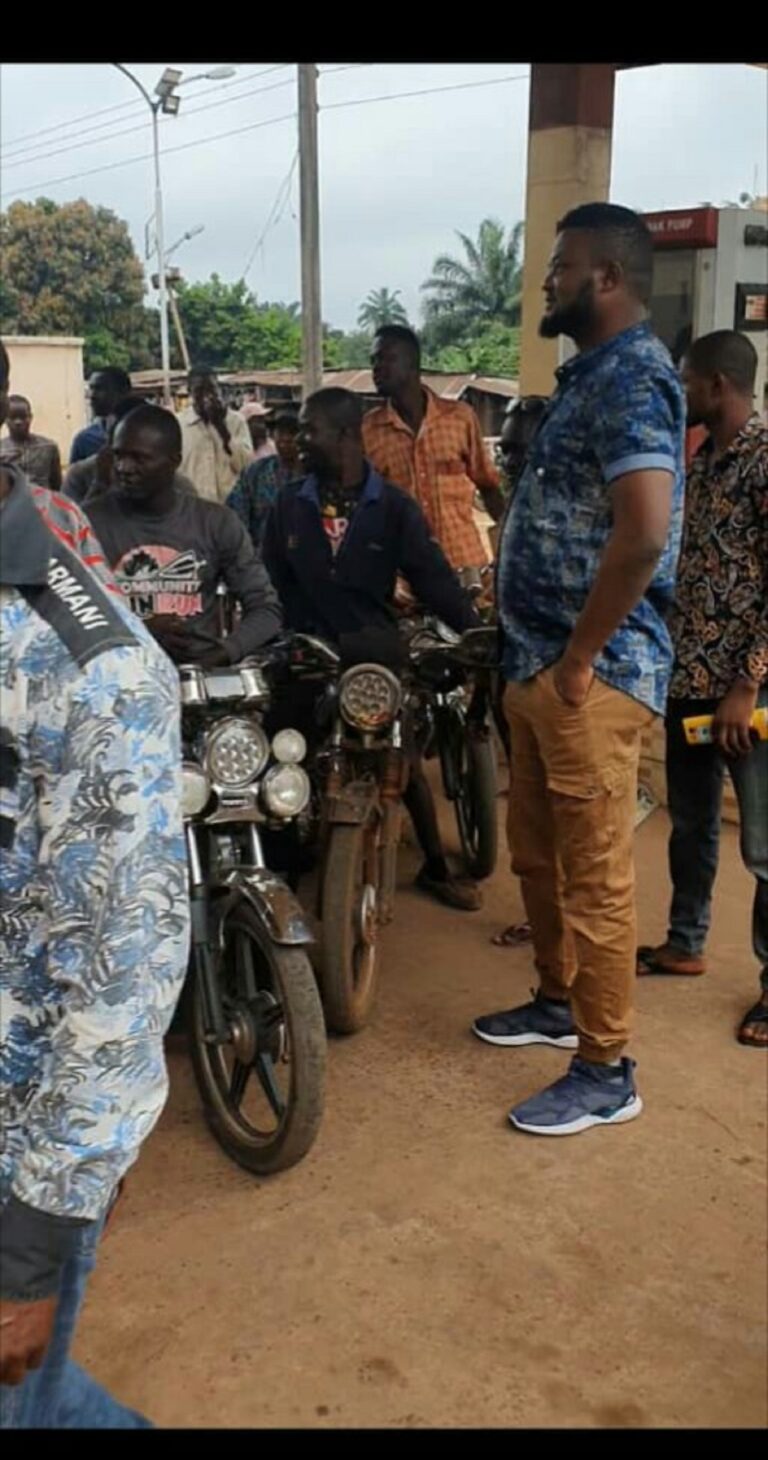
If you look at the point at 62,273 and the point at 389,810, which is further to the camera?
the point at 62,273

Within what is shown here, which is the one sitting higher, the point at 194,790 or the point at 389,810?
the point at 194,790

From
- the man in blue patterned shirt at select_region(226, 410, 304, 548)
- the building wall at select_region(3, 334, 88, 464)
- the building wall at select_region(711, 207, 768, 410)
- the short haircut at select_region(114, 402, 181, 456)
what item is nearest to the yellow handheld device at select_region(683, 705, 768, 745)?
the short haircut at select_region(114, 402, 181, 456)

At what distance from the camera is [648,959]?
3.99 metres

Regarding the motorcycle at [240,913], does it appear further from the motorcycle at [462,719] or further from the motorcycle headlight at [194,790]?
the motorcycle at [462,719]

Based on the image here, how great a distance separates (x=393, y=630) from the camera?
3.92 metres

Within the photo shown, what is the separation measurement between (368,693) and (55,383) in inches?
918

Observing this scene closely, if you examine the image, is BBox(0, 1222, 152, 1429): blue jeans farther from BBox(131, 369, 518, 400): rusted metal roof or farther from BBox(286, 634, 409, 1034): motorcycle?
BBox(131, 369, 518, 400): rusted metal roof

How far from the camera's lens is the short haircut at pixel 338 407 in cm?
384

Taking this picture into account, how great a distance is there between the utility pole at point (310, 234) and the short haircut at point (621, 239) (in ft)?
17.9

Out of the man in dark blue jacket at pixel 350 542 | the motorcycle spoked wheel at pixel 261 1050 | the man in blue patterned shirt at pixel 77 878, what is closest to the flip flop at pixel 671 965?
the man in dark blue jacket at pixel 350 542

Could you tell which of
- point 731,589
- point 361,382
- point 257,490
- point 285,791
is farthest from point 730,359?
point 361,382

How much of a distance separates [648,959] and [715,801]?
0.53m

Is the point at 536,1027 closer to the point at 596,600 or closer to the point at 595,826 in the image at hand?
the point at 595,826
